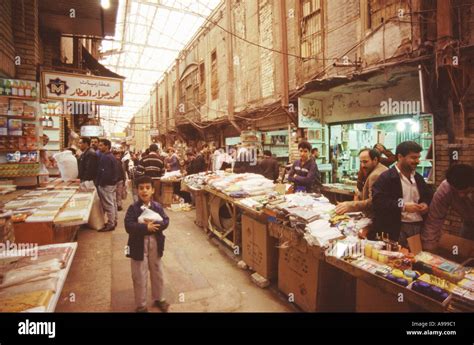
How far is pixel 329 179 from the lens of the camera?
396 inches

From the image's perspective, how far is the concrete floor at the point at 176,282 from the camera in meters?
3.96

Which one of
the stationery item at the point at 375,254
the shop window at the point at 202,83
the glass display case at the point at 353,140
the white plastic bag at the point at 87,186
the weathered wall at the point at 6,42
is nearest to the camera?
the stationery item at the point at 375,254

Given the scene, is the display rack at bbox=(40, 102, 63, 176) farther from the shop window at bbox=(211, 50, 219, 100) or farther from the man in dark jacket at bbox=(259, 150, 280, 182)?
the shop window at bbox=(211, 50, 219, 100)

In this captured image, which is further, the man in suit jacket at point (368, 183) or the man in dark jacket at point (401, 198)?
the man in suit jacket at point (368, 183)

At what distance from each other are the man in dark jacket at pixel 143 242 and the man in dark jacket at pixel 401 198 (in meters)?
2.77

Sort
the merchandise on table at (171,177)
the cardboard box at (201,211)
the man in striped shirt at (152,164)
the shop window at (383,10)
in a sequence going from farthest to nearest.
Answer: the merchandise on table at (171,177) → the man in striped shirt at (152,164) → the cardboard box at (201,211) → the shop window at (383,10)

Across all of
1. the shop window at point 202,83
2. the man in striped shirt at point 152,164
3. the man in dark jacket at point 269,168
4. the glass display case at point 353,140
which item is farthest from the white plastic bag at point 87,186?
the shop window at point 202,83

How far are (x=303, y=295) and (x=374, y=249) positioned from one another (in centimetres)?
133

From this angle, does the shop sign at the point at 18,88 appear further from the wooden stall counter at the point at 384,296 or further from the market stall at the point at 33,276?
the wooden stall counter at the point at 384,296

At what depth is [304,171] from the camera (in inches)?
238

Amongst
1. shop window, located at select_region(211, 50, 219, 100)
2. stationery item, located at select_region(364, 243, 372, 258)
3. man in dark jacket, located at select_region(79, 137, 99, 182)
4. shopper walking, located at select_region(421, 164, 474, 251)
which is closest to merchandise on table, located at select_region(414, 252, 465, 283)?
stationery item, located at select_region(364, 243, 372, 258)

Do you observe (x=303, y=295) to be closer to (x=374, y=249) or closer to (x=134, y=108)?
(x=374, y=249)
